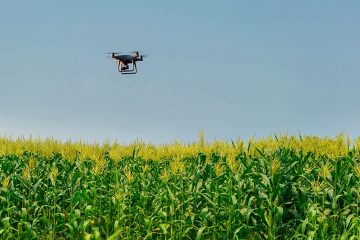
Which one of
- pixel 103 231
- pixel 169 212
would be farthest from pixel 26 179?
pixel 169 212

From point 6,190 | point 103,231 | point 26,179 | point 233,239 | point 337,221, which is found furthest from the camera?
point 26,179

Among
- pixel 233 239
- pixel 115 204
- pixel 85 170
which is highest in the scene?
pixel 85 170

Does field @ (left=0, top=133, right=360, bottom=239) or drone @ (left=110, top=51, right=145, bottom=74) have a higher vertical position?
drone @ (left=110, top=51, right=145, bottom=74)

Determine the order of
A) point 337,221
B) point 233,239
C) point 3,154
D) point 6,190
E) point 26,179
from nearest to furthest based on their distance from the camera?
point 233,239
point 337,221
point 6,190
point 26,179
point 3,154

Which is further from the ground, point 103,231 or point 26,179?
point 26,179

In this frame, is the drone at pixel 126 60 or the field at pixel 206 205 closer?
the field at pixel 206 205

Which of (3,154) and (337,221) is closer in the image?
(337,221)

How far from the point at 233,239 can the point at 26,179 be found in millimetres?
4928

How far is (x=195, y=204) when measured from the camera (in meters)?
9.07

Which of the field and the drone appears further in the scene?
the drone

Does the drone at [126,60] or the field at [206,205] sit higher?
the drone at [126,60]

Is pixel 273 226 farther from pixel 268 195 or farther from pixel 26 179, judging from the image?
pixel 26 179

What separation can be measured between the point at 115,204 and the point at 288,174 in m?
3.09

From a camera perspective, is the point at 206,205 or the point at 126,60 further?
the point at 126,60
